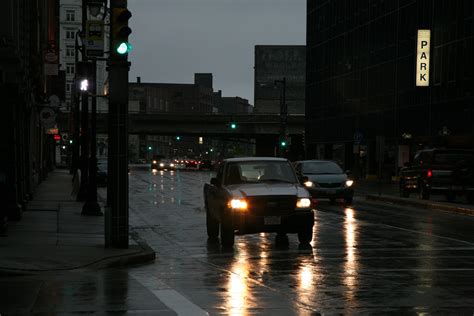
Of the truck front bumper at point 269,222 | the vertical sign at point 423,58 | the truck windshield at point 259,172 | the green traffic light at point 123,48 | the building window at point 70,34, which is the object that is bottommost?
the truck front bumper at point 269,222

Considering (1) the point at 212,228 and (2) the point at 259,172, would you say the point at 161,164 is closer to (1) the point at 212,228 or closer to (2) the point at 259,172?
(1) the point at 212,228

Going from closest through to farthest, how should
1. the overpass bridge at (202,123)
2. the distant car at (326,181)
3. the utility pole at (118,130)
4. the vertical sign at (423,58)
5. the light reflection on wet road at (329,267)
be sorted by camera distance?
the light reflection on wet road at (329,267) < the utility pole at (118,130) < the distant car at (326,181) < the vertical sign at (423,58) < the overpass bridge at (202,123)

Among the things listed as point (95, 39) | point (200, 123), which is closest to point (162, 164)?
point (200, 123)

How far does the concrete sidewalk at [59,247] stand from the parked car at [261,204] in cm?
186

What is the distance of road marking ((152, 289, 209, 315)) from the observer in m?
10.2

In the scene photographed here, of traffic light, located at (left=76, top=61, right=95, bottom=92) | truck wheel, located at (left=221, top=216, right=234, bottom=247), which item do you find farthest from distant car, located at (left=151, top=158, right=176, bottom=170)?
truck wheel, located at (left=221, top=216, right=234, bottom=247)

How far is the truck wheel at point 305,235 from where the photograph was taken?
1824 cm

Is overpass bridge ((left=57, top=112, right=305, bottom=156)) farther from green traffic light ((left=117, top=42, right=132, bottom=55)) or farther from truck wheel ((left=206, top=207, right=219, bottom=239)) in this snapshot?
green traffic light ((left=117, top=42, right=132, bottom=55))

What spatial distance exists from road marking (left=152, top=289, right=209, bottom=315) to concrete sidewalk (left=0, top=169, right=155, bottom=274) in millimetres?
2909

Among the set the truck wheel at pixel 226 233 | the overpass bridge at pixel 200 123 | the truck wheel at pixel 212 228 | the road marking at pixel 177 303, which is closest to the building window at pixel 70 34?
the overpass bridge at pixel 200 123

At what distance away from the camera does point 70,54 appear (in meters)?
147

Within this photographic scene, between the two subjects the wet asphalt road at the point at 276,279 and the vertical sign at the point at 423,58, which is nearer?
the wet asphalt road at the point at 276,279

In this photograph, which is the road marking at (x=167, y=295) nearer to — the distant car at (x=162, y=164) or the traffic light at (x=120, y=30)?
the traffic light at (x=120, y=30)

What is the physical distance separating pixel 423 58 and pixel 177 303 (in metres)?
50.2
